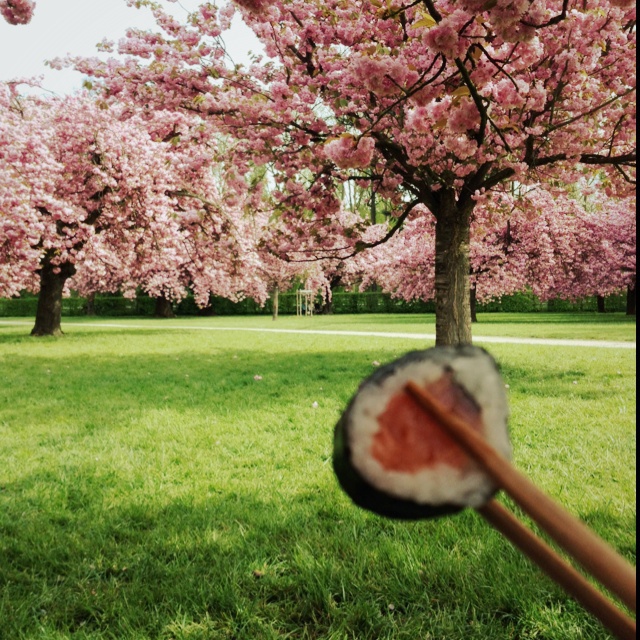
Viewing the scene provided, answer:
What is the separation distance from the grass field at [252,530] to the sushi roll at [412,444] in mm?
2079

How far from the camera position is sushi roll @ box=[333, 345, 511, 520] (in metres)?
0.38

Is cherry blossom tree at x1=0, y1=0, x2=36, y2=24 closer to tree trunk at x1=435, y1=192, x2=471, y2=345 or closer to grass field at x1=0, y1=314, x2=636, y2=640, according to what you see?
grass field at x1=0, y1=314, x2=636, y2=640

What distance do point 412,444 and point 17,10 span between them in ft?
20.1

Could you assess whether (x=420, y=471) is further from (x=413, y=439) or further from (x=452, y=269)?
(x=452, y=269)

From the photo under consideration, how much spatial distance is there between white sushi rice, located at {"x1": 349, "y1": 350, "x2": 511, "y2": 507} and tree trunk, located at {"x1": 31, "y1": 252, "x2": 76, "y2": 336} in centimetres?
1752

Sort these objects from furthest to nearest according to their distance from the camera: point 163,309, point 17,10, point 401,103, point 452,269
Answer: point 163,309 < point 452,269 < point 401,103 < point 17,10

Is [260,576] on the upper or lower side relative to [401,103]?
lower

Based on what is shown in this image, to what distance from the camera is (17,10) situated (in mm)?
5043

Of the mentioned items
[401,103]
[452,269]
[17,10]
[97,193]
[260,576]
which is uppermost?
[97,193]

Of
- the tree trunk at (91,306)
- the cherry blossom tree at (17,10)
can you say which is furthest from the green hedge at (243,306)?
the cherry blossom tree at (17,10)

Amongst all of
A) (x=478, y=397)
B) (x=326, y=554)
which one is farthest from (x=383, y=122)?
(x=478, y=397)

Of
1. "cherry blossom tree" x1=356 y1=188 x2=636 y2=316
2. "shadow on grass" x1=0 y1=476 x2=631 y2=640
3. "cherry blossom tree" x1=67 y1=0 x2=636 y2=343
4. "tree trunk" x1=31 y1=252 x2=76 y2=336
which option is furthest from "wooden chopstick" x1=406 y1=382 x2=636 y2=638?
"cherry blossom tree" x1=356 y1=188 x2=636 y2=316

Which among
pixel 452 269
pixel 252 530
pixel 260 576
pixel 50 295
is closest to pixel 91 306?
pixel 50 295

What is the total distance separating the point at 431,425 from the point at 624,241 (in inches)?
1068
